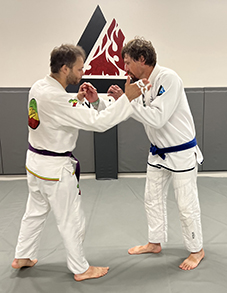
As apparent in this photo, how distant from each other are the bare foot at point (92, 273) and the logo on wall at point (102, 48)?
7.05 ft

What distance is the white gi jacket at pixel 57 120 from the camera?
62.8 inches

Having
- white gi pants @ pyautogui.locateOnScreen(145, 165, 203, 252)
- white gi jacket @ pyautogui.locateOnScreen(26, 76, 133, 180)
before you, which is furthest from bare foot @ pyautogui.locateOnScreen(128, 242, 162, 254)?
white gi jacket @ pyautogui.locateOnScreen(26, 76, 133, 180)

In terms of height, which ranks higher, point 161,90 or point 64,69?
point 64,69

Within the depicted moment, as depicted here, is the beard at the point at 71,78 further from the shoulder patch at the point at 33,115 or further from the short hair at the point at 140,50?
the short hair at the point at 140,50

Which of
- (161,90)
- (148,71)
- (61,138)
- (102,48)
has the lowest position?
(61,138)

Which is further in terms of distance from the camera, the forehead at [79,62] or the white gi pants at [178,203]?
the white gi pants at [178,203]

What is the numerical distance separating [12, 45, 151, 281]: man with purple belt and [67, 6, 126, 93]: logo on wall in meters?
1.72

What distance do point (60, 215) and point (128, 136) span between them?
211 cm

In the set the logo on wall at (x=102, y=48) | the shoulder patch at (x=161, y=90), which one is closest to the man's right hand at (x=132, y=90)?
the shoulder patch at (x=161, y=90)

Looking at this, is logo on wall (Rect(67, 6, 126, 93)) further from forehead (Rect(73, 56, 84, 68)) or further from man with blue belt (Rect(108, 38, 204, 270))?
forehead (Rect(73, 56, 84, 68))

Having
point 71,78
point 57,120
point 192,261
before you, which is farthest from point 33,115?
point 192,261

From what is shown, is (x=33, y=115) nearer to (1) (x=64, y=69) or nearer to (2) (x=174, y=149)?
(1) (x=64, y=69)

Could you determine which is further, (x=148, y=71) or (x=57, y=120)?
(x=148, y=71)

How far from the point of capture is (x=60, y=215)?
1.71 m
